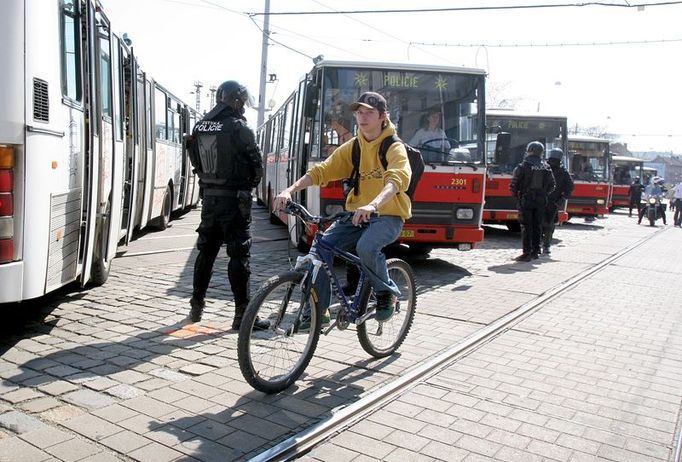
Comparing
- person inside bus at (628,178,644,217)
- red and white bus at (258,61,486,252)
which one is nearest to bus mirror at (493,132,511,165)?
red and white bus at (258,61,486,252)

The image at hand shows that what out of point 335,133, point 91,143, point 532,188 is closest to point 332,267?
point 91,143

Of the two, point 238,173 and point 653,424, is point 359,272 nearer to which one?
point 238,173

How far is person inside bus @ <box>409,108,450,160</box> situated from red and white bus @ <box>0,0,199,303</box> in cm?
416

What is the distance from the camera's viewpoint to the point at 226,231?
557 centimetres

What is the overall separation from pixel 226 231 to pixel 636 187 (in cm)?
2885

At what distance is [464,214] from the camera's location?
956 cm

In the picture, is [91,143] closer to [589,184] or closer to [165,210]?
[165,210]

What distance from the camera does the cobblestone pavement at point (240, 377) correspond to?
139 inches

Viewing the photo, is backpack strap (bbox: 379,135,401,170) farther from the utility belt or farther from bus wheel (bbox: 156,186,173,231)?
bus wheel (bbox: 156,186,173,231)

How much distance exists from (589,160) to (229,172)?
65.2 ft

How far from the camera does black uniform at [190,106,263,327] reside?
546 cm

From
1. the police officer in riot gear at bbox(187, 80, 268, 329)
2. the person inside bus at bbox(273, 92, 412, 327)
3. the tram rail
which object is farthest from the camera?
the police officer in riot gear at bbox(187, 80, 268, 329)

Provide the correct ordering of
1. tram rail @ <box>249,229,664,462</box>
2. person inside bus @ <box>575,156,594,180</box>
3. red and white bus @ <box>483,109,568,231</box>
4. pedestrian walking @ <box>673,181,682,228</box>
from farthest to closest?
pedestrian walking @ <box>673,181,682,228</box>
person inside bus @ <box>575,156,594,180</box>
red and white bus @ <box>483,109,568,231</box>
tram rail @ <box>249,229,664,462</box>

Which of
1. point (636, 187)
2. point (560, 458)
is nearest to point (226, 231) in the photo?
point (560, 458)
